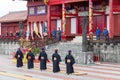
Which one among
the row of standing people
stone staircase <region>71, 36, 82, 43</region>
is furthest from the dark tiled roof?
the row of standing people

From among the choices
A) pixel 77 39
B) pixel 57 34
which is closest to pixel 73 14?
pixel 57 34

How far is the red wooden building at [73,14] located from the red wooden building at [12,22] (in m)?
1.83

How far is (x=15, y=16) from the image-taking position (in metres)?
54.3

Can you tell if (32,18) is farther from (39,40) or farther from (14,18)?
(39,40)

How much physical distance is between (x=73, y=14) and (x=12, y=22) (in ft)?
43.1

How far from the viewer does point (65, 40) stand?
131 ft

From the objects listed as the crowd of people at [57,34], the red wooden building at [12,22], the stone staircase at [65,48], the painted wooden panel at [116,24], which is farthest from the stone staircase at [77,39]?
the red wooden building at [12,22]

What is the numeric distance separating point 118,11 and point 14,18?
2123cm

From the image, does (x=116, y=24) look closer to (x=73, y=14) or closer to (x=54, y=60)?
(x=73, y=14)

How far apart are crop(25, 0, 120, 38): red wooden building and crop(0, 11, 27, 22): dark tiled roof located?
183 centimetres

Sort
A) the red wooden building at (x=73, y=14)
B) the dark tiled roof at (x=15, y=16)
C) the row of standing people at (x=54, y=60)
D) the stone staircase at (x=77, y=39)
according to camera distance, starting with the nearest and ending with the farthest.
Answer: the row of standing people at (x=54, y=60) < the red wooden building at (x=73, y=14) < the stone staircase at (x=77, y=39) < the dark tiled roof at (x=15, y=16)

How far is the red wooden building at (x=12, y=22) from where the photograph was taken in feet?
170

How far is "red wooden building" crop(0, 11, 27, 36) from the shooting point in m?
51.7

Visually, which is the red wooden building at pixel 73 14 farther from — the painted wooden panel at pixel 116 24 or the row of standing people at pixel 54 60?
the row of standing people at pixel 54 60
